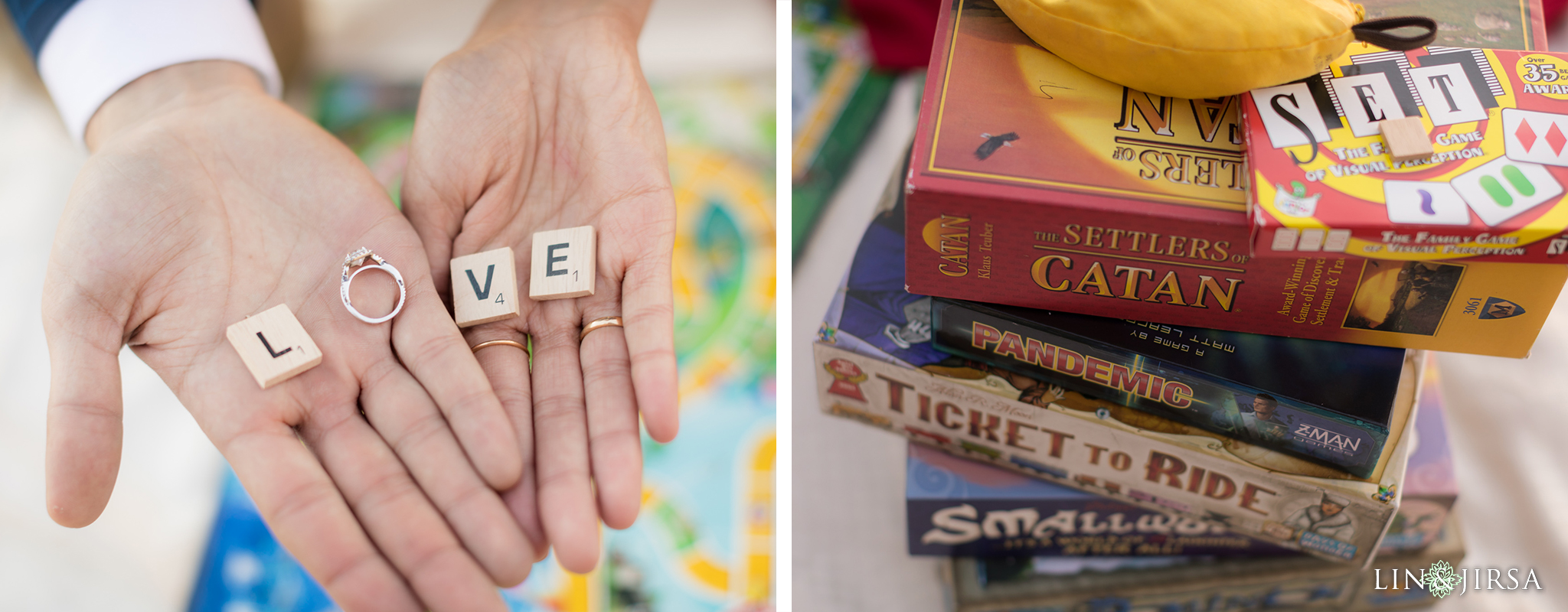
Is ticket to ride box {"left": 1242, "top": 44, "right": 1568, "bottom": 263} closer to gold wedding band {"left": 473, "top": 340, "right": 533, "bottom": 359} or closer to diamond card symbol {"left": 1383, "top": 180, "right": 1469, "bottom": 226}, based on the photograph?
diamond card symbol {"left": 1383, "top": 180, "right": 1469, "bottom": 226}

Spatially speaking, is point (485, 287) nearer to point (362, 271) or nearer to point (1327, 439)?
point (362, 271)

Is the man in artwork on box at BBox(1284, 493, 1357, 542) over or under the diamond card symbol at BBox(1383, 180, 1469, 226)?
under

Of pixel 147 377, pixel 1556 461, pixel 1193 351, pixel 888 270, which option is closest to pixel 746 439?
pixel 888 270

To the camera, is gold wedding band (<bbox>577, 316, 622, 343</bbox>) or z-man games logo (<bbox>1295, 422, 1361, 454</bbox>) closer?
z-man games logo (<bbox>1295, 422, 1361, 454</bbox>)

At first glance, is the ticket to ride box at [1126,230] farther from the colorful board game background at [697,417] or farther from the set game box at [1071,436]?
the colorful board game background at [697,417]

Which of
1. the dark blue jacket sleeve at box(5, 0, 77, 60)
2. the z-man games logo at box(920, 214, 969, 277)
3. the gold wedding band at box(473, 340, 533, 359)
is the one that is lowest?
the gold wedding band at box(473, 340, 533, 359)

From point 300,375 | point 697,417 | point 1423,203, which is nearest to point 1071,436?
point 1423,203
